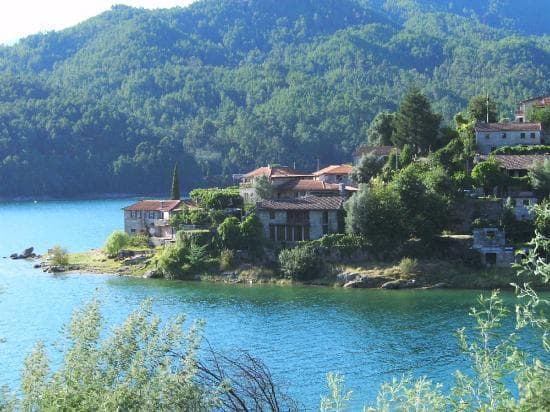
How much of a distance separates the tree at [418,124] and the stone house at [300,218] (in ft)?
40.9

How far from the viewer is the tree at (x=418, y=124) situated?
73.4 m

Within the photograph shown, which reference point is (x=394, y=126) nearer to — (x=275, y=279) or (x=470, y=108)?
(x=470, y=108)

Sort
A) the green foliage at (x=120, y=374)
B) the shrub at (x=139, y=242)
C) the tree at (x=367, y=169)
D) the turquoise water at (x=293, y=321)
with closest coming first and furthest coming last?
the green foliage at (x=120, y=374) → the turquoise water at (x=293, y=321) → the tree at (x=367, y=169) → the shrub at (x=139, y=242)

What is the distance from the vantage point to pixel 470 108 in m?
83.4

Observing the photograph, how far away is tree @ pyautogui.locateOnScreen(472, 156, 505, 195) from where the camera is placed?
63750 millimetres

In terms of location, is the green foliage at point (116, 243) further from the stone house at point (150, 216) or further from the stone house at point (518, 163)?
the stone house at point (518, 163)

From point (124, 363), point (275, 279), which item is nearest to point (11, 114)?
point (275, 279)

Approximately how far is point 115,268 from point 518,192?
30993 mm

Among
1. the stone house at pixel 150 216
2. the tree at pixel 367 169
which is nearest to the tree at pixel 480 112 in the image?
the tree at pixel 367 169

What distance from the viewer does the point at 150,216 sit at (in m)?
76.1

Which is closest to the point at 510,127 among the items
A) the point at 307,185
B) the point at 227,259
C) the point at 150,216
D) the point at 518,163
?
the point at 518,163

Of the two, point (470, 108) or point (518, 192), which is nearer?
point (518, 192)

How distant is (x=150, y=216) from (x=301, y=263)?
20.7 m

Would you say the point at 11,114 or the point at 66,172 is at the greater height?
the point at 11,114
